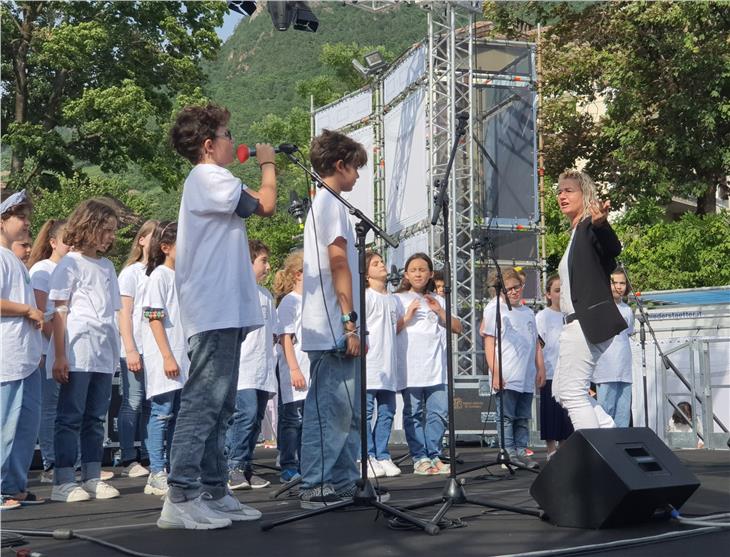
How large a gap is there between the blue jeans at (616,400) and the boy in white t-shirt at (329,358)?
11.5 feet

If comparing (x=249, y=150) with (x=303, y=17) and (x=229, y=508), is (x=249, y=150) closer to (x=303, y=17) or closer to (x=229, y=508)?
(x=229, y=508)

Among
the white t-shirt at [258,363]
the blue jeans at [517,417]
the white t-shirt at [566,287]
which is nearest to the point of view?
the white t-shirt at [566,287]

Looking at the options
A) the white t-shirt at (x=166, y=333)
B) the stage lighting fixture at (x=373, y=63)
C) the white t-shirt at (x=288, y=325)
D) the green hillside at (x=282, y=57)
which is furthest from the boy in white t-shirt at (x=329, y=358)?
the green hillside at (x=282, y=57)

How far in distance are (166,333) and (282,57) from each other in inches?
3369

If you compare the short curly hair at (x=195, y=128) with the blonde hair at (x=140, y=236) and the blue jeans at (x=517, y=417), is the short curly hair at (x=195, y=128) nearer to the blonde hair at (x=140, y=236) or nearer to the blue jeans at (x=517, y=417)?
the blonde hair at (x=140, y=236)

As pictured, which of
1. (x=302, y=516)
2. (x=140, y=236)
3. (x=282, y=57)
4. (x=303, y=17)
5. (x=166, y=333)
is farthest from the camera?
(x=282, y=57)

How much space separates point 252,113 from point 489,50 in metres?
50.5

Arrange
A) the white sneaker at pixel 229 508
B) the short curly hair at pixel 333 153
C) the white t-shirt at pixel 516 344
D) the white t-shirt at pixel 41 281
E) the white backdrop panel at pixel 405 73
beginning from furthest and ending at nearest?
the white backdrop panel at pixel 405 73, the white t-shirt at pixel 516 344, the white t-shirt at pixel 41 281, the short curly hair at pixel 333 153, the white sneaker at pixel 229 508

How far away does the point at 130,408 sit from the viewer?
792cm

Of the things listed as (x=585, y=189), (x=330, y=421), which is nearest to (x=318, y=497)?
(x=330, y=421)

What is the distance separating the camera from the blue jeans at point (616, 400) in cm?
827

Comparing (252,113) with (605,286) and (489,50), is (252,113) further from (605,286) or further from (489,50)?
(605,286)

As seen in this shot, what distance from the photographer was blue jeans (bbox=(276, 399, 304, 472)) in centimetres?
719

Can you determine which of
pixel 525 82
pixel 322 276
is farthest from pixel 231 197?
pixel 525 82
